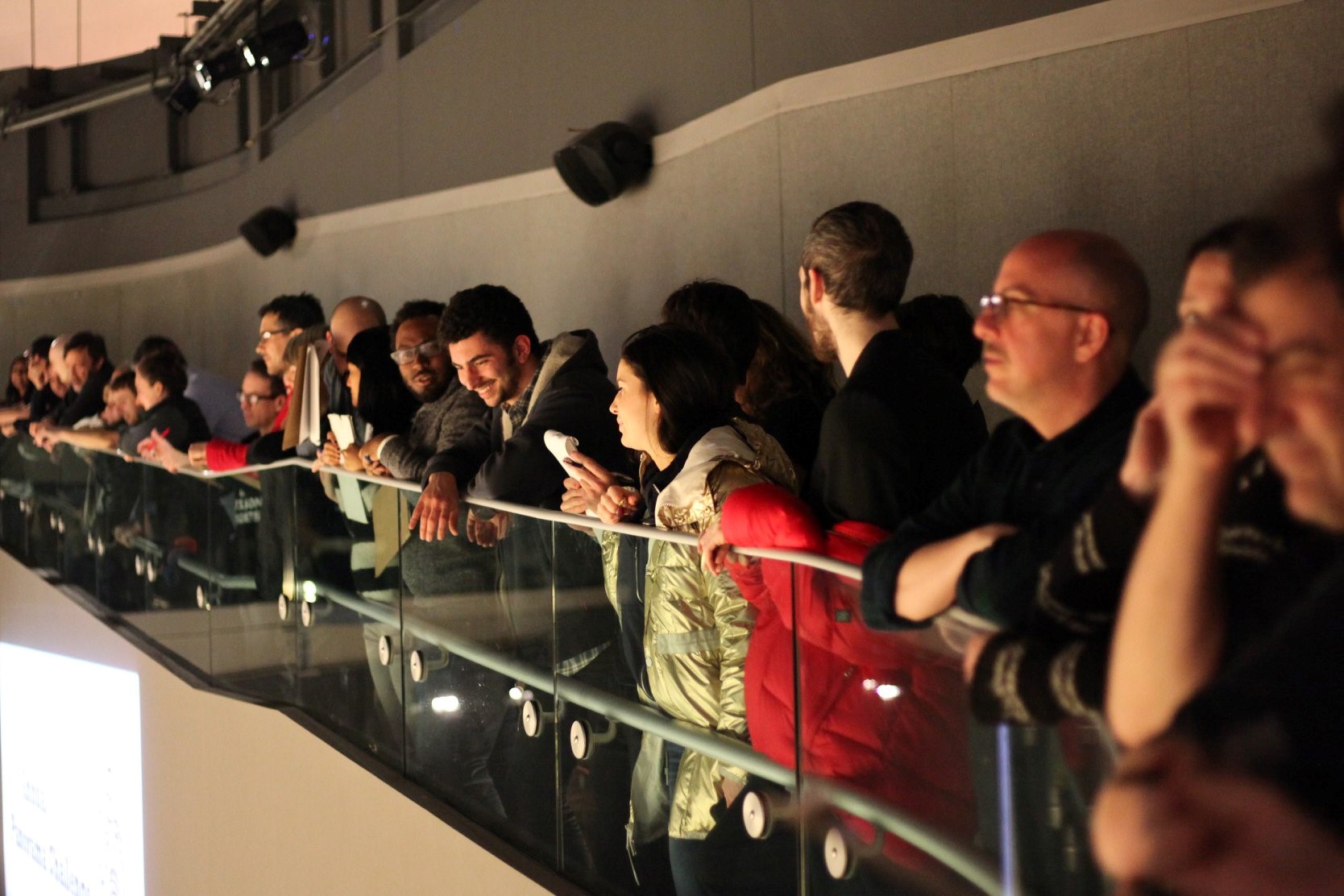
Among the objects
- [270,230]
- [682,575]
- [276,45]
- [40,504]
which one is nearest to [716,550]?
[682,575]

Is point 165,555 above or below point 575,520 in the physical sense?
below

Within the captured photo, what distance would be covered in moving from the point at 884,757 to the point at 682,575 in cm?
60

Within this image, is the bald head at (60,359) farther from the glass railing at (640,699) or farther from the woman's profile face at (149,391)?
the glass railing at (640,699)

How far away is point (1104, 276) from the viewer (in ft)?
4.97

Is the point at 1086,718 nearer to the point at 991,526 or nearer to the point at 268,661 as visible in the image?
the point at 991,526

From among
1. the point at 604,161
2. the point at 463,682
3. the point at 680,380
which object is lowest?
the point at 463,682

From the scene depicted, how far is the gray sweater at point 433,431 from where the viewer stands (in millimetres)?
3803

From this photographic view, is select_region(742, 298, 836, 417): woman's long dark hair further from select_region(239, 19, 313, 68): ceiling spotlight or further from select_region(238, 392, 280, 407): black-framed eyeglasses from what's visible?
select_region(239, 19, 313, 68): ceiling spotlight

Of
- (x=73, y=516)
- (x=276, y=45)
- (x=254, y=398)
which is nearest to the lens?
(x=254, y=398)

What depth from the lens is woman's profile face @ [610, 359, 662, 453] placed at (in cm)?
264

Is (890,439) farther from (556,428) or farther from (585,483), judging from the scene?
(556,428)

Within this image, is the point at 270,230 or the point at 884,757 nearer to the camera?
the point at 884,757

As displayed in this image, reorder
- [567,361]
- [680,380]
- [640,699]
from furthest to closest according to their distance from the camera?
[567,361], [640,699], [680,380]

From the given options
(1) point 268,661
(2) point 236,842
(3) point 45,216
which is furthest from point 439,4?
(3) point 45,216
